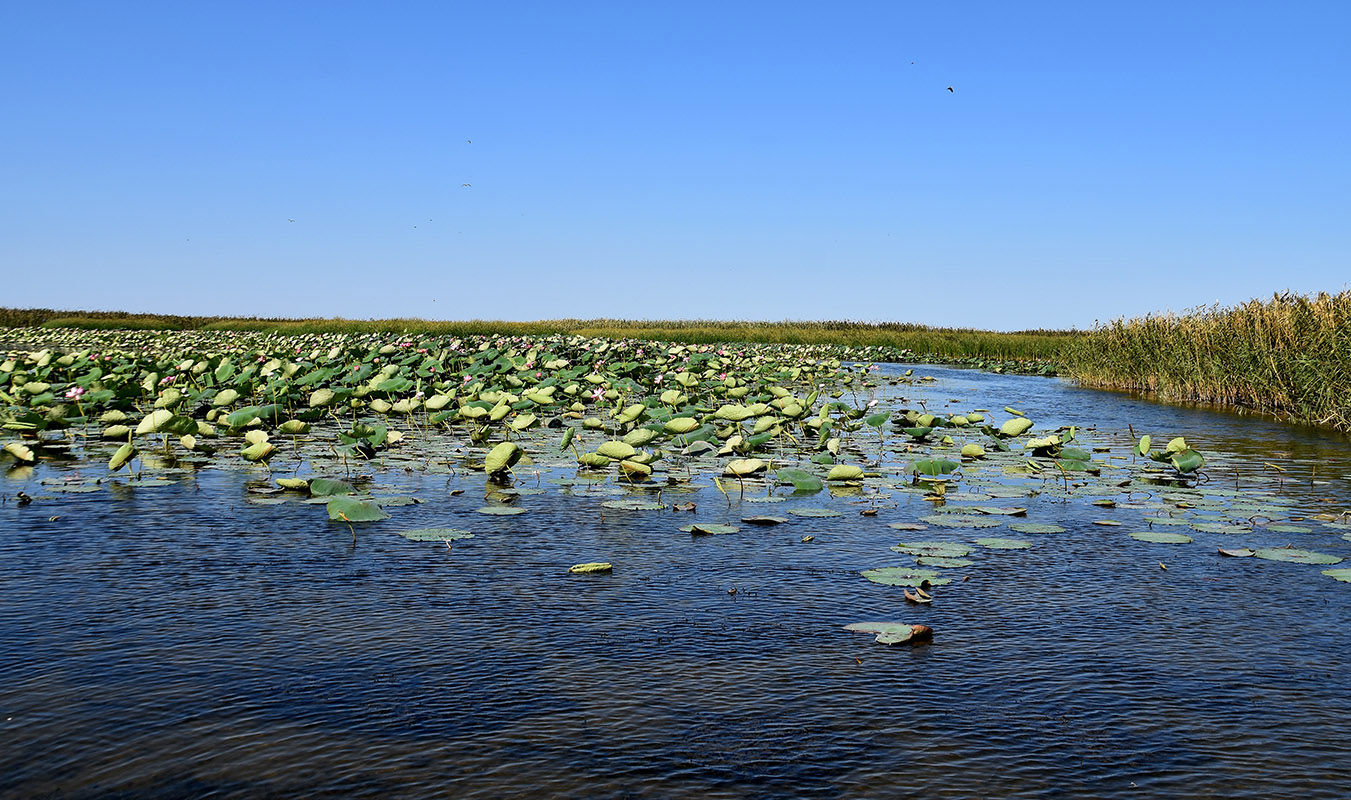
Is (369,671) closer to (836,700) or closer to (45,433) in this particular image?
(836,700)

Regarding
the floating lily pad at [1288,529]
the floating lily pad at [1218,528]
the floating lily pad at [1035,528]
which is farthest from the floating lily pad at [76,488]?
the floating lily pad at [1288,529]

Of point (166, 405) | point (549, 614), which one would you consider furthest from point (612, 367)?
point (549, 614)

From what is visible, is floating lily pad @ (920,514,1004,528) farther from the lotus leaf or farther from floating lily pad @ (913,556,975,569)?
the lotus leaf

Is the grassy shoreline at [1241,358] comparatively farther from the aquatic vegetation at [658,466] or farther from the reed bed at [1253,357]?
the aquatic vegetation at [658,466]

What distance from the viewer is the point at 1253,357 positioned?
15891mm

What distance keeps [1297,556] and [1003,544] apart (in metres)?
1.46

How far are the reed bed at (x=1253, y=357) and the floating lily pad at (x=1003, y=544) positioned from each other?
33.0 ft

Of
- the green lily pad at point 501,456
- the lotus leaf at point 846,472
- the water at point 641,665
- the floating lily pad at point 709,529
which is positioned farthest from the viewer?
the lotus leaf at point 846,472

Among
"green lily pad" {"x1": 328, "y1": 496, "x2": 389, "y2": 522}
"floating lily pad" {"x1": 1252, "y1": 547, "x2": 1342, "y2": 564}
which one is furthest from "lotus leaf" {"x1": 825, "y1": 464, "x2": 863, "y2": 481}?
"green lily pad" {"x1": 328, "y1": 496, "x2": 389, "y2": 522}

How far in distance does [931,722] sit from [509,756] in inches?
48.7

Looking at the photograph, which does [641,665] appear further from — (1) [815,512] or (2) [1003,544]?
(1) [815,512]

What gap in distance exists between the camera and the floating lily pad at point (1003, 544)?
5.36m

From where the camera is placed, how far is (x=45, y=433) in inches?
400

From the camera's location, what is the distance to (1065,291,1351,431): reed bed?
13414 millimetres
